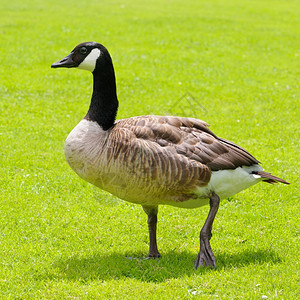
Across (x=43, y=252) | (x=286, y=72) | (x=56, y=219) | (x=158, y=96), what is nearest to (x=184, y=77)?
(x=158, y=96)

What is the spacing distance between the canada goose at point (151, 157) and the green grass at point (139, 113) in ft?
2.88

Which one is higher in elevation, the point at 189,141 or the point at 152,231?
the point at 189,141

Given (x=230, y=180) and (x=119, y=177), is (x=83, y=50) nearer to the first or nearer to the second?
(x=119, y=177)

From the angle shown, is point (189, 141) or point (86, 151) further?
point (189, 141)

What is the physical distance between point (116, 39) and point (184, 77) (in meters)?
5.40

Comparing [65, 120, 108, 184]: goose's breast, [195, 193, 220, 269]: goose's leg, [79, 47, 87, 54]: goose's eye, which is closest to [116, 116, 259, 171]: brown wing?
→ [65, 120, 108, 184]: goose's breast

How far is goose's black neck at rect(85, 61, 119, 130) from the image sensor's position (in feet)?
22.8

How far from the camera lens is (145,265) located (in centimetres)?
699

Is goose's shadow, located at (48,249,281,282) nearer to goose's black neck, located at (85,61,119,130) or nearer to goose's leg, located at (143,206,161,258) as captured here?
goose's leg, located at (143,206,161,258)

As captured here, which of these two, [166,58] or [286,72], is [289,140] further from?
[166,58]

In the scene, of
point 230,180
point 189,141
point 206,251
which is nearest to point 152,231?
point 206,251

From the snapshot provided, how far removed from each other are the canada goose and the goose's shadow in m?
0.38

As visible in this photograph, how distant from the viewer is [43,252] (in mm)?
7383

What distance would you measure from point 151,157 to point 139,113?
7556mm
